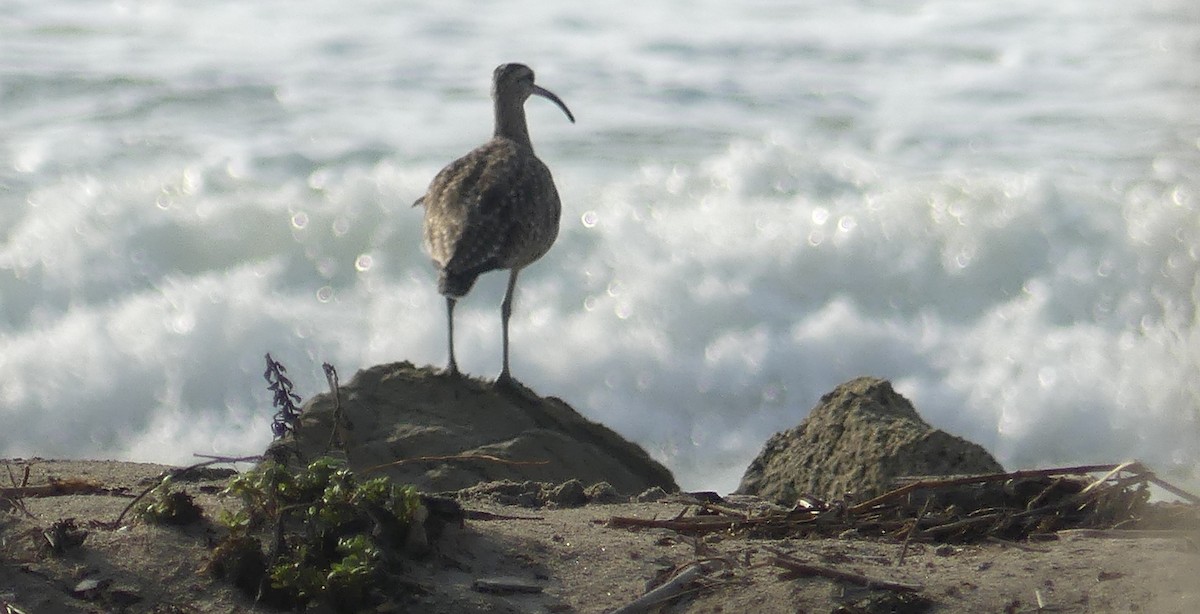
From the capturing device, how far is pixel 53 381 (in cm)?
1001

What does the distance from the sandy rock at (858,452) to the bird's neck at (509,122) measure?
12.4ft

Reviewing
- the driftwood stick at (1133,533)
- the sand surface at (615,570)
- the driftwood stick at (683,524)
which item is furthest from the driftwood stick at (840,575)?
the driftwood stick at (1133,533)

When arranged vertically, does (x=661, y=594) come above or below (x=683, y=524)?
below

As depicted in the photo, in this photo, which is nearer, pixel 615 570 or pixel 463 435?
pixel 615 570

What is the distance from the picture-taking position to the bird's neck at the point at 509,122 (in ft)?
31.1

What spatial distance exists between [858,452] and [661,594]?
1913 mm

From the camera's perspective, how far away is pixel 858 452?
567 cm

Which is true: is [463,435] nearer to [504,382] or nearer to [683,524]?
[504,382]

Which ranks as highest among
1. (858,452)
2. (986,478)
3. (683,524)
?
(858,452)

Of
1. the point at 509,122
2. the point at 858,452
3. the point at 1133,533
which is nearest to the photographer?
the point at 1133,533

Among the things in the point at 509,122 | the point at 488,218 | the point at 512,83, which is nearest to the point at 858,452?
the point at 488,218

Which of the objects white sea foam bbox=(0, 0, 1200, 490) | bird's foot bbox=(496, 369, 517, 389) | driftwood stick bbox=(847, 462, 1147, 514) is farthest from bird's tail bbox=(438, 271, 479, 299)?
A: driftwood stick bbox=(847, 462, 1147, 514)

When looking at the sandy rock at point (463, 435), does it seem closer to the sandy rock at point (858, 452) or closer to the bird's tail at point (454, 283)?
the bird's tail at point (454, 283)

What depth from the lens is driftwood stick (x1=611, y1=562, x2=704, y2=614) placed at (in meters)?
3.88
